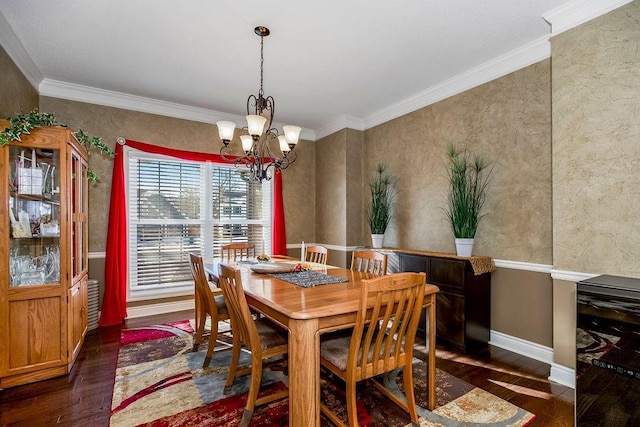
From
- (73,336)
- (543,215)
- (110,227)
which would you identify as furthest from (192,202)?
(543,215)

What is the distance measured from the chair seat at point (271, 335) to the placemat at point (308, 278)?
34 cm

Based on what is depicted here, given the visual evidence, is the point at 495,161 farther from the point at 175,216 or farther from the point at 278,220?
the point at 175,216

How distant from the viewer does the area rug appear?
198 centimetres

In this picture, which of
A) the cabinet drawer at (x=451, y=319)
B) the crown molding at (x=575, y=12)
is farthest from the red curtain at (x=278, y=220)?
the crown molding at (x=575, y=12)

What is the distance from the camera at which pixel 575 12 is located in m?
2.35

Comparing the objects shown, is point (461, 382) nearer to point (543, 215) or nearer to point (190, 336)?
point (543, 215)

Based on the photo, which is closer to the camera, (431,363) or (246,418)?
(246,418)

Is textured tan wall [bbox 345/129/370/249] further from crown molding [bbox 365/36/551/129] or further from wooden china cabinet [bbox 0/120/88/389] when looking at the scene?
wooden china cabinet [bbox 0/120/88/389]

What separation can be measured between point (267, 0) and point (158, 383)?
9.61ft

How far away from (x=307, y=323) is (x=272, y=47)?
2438mm

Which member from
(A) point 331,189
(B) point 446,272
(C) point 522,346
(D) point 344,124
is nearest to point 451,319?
(B) point 446,272

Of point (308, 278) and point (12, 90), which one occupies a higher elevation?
point (12, 90)

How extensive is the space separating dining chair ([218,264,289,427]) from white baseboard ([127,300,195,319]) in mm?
2471

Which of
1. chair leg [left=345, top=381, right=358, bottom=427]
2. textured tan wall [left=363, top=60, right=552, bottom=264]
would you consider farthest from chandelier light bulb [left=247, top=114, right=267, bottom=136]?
textured tan wall [left=363, top=60, right=552, bottom=264]
